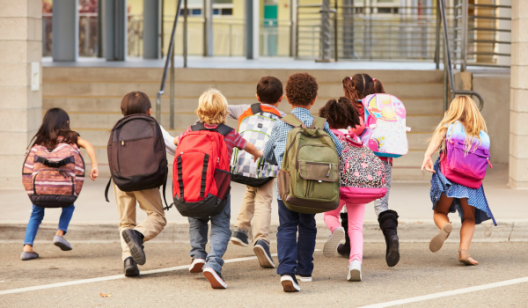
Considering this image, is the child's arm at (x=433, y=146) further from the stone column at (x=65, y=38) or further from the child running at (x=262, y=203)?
the stone column at (x=65, y=38)

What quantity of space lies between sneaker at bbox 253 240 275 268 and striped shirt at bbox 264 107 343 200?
71 cm

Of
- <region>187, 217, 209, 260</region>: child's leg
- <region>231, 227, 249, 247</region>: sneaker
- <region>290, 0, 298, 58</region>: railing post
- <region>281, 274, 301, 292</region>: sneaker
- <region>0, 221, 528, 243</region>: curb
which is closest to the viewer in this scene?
<region>281, 274, 301, 292</region>: sneaker

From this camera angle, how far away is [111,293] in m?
5.30

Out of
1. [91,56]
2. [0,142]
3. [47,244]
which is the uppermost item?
[91,56]

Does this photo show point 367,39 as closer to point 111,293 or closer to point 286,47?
point 286,47

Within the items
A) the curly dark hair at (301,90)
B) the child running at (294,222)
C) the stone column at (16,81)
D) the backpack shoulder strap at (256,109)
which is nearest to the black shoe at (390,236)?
the child running at (294,222)

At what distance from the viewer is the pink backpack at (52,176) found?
6.20 m

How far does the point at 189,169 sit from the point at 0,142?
4994 millimetres

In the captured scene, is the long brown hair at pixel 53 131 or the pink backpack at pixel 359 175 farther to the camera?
the long brown hair at pixel 53 131

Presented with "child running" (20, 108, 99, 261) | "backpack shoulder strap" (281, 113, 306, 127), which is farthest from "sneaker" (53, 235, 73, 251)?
"backpack shoulder strap" (281, 113, 306, 127)

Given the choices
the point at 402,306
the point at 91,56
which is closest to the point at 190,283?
the point at 402,306

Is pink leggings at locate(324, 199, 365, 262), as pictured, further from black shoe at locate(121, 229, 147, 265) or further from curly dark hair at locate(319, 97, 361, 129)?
black shoe at locate(121, 229, 147, 265)

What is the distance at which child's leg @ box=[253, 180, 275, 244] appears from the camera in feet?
19.9

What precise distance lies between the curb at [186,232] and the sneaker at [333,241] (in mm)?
1228
